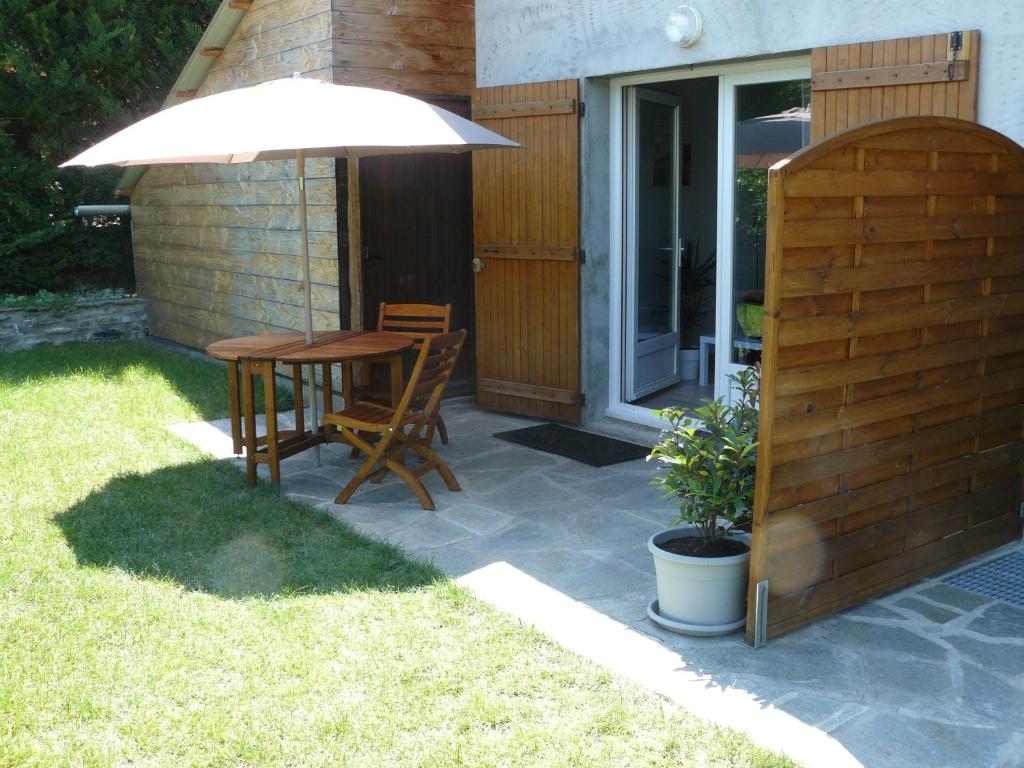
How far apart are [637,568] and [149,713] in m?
2.08

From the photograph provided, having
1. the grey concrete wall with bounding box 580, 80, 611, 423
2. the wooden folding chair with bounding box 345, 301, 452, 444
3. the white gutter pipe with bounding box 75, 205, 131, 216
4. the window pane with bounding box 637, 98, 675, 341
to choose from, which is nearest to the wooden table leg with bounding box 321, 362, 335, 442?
the wooden folding chair with bounding box 345, 301, 452, 444

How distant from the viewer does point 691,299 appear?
802 cm

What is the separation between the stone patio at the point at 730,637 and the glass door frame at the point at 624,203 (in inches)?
53.1

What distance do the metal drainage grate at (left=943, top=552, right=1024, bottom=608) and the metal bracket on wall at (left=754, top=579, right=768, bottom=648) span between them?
3.43 ft

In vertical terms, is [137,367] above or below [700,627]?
above

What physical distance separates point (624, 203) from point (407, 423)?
8.00ft

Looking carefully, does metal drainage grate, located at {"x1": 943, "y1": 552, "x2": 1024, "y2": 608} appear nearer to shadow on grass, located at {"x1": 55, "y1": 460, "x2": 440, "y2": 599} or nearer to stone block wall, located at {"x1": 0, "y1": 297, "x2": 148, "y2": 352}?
shadow on grass, located at {"x1": 55, "y1": 460, "x2": 440, "y2": 599}

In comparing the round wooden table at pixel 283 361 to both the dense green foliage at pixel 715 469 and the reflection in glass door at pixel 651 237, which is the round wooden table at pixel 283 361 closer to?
the reflection in glass door at pixel 651 237

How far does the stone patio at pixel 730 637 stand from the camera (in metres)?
3.08

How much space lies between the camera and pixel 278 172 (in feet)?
27.9

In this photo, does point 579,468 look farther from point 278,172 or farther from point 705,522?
point 278,172

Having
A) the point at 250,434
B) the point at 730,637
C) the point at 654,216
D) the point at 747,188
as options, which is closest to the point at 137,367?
the point at 250,434

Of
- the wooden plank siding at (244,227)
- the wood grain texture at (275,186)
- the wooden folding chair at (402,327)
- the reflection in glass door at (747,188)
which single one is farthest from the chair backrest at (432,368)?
the wooden plank siding at (244,227)

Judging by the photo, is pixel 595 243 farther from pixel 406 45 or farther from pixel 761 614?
pixel 761 614
